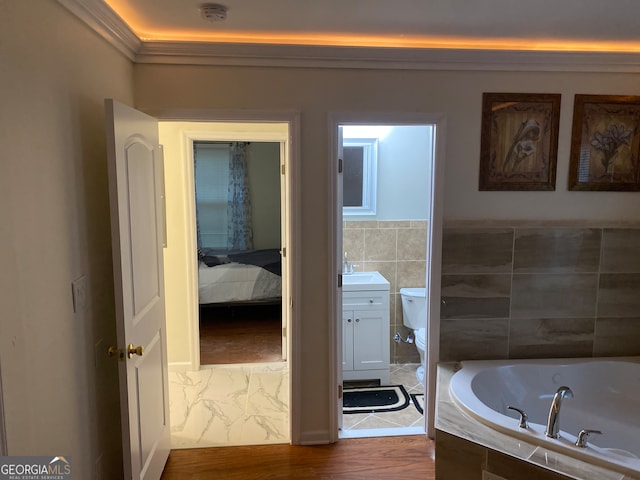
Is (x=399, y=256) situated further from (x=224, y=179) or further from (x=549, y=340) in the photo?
(x=224, y=179)

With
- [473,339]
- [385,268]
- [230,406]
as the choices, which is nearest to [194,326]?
[230,406]

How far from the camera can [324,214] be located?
8.25 ft

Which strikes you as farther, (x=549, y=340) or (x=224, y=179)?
(x=224, y=179)

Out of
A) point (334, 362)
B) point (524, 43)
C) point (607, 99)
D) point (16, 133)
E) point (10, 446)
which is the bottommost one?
point (334, 362)

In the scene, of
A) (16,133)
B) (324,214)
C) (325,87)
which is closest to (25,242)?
(16,133)

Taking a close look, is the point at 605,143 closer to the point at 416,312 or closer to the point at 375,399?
the point at 416,312

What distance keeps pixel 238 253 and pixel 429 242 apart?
3.20 meters

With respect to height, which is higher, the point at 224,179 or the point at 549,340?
the point at 224,179

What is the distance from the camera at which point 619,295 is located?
2.71 m

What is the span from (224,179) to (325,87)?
3.67 metres

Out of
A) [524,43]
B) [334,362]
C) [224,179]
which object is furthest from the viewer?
[224,179]

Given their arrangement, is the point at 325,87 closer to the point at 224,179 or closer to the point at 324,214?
the point at 324,214

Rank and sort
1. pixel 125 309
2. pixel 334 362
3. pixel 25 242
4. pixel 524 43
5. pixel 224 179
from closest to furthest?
pixel 25 242
pixel 125 309
pixel 524 43
pixel 334 362
pixel 224 179

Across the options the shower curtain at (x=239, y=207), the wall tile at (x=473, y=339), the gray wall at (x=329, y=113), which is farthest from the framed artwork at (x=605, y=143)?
the shower curtain at (x=239, y=207)
